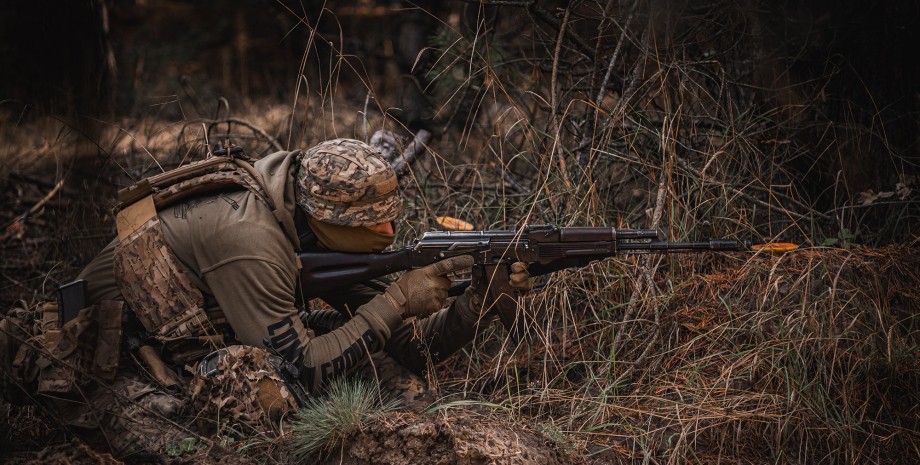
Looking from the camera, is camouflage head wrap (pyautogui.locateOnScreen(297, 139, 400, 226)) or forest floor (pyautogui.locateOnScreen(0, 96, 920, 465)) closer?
forest floor (pyautogui.locateOnScreen(0, 96, 920, 465))

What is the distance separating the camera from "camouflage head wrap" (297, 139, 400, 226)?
329 cm

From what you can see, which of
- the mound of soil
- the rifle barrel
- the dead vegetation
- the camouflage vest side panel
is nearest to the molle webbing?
the camouflage vest side panel

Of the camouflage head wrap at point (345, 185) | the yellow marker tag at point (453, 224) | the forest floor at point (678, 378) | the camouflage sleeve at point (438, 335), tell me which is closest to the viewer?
the forest floor at point (678, 378)

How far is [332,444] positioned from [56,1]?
436 centimetres

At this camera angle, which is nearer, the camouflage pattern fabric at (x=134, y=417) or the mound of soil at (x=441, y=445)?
the mound of soil at (x=441, y=445)

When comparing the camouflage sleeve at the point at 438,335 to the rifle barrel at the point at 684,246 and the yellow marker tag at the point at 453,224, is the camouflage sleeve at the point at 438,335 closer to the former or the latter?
the yellow marker tag at the point at 453,224

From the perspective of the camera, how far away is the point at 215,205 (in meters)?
3.30

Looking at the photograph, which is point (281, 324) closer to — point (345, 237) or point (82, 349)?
point (345, 237)

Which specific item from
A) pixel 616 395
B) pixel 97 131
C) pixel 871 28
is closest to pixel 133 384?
pixel 616 395

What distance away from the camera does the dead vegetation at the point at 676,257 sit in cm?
318

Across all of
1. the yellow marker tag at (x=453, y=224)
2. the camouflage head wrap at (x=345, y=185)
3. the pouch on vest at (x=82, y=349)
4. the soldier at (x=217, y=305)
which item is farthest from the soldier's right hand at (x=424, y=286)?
the pouch on vest at (x=82, y=349)

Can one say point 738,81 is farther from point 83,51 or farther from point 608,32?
point 83,51

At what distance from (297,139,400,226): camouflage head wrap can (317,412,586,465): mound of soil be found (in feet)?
3.00

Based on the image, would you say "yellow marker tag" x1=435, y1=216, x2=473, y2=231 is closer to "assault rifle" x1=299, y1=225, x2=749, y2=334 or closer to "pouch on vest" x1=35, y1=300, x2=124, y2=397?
"assault rifle" x1=299, y1=225, x2=749, y2=334
